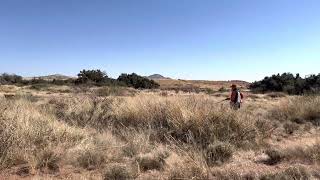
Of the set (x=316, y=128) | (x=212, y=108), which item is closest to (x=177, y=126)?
(x=212, y=108)

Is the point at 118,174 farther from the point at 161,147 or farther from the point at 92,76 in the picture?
the point at 92,76

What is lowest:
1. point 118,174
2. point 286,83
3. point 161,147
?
point 118,174

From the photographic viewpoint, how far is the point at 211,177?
7.79 m

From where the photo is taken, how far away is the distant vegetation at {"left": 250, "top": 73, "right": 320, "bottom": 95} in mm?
53534

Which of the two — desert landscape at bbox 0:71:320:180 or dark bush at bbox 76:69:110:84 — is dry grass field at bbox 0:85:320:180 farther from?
dark bush at bbox 76:69:110:84

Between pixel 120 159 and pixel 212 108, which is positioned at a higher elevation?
pixel 212 108

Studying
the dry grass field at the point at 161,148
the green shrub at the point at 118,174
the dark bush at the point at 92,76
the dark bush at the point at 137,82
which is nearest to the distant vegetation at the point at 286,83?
the dark bush at the point at 137,82

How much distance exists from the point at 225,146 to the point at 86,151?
2882 mm

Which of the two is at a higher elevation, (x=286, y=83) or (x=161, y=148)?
(x=286, y=83)

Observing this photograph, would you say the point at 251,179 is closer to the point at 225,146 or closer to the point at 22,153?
the point at 225,146

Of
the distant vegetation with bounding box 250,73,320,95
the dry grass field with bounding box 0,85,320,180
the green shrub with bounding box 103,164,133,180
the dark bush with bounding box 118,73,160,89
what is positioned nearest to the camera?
the green shrub with bounding box 103,164,133,180

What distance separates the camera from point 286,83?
6016 cm

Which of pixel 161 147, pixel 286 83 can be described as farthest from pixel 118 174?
pixel 286 83

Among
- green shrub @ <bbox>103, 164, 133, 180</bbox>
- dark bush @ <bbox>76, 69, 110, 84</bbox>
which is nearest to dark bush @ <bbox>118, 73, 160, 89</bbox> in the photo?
dark bush @ <bbox>76, 69, 110, 84</bbox>
